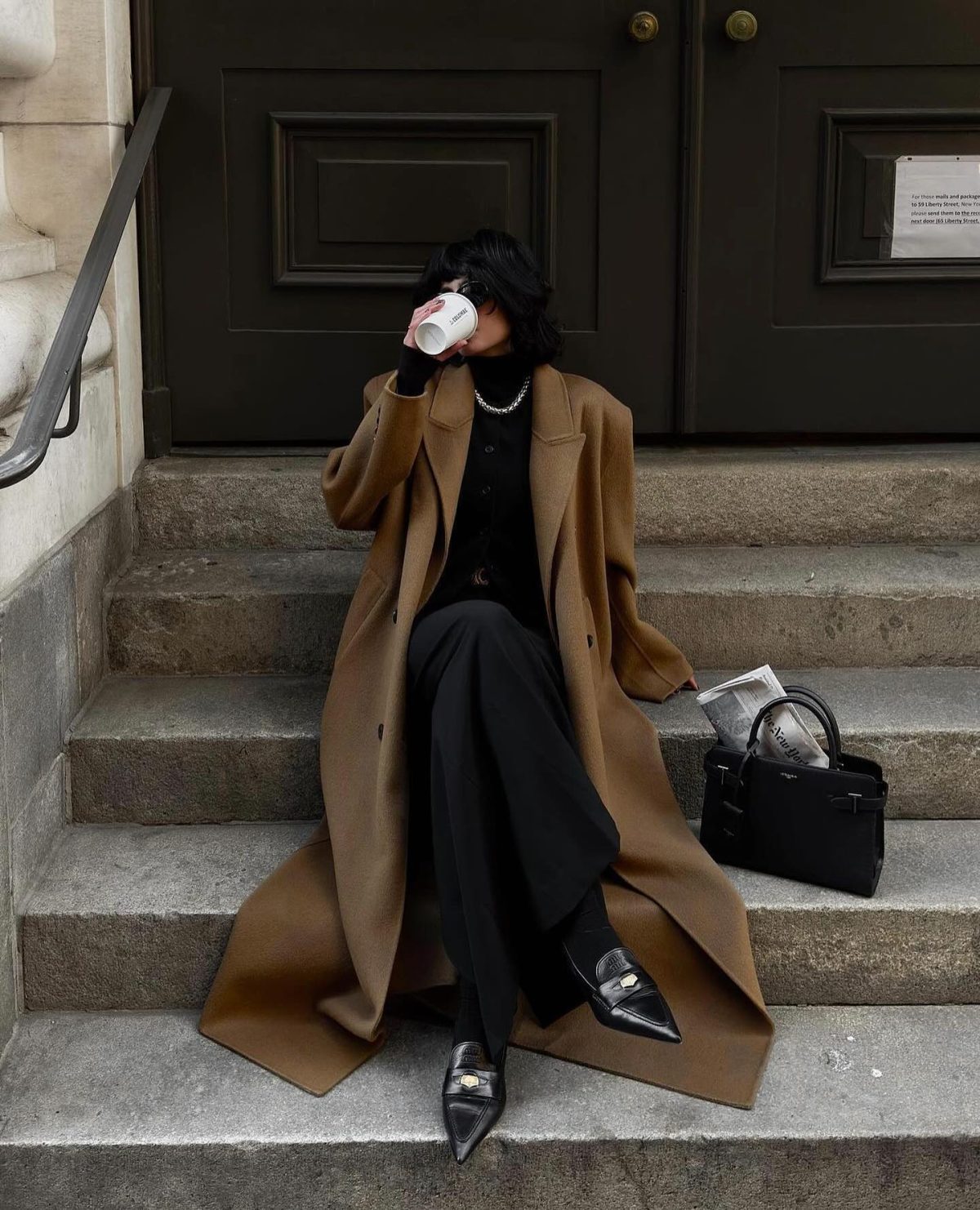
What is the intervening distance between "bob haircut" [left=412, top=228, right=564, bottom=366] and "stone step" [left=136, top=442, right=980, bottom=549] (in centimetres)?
94

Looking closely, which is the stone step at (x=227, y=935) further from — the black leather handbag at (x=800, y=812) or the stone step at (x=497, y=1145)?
the stone step at (x=497, y=1145)

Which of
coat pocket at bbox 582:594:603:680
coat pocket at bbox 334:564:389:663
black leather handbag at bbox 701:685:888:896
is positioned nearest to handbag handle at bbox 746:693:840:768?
black leather handbag at bbox 701:685:888:896

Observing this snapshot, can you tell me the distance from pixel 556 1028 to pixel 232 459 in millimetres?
1986

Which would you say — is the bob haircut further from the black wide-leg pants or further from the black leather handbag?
the black leather handbag

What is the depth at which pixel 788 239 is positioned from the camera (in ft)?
14.2

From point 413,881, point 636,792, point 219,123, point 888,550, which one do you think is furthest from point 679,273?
point 413,881

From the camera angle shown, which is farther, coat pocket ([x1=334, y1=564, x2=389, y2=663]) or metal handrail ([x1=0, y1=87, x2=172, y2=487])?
coat pocket ([x1=334, y1=564, x2=389, y2=663])

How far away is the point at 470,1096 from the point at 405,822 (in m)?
0.56

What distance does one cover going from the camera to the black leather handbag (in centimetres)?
310

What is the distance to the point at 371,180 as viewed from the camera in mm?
4203

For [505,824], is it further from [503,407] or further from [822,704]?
[503,407]

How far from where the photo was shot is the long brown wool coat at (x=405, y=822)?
2.96m

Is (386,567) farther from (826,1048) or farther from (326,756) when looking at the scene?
(826,1048)

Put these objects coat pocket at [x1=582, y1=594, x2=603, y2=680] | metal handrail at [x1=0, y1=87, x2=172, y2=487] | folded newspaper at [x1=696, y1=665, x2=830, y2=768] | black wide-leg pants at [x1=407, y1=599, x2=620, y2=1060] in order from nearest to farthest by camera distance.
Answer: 1. metal handrail at [x1=0, y1=87, x2=172, y2=487]
2. black wide-leg pants at [x1=407, y1=599, x2=620, y2=1060]
3. folded newspaper at [x1=696, y1=665, x2=830, y2=768]
4. coat pocket at [x1=582, y1=594, x2=603, y2=680]
